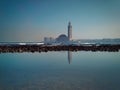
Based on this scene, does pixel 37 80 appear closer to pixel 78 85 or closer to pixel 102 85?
pixel 78 85

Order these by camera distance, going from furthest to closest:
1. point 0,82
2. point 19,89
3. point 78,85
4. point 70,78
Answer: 1. point 70,78
2. point 0,82
3. point 78,85
4. point 19,89

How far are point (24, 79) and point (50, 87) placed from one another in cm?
204

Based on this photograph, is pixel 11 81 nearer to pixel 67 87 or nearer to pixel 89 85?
pixel 67 87

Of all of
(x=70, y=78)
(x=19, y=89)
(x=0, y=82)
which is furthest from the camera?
(x=70, y=78)

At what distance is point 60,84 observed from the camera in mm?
9336

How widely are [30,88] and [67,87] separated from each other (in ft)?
4.24

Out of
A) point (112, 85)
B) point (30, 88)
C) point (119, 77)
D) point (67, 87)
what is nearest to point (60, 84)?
point (67, 87)

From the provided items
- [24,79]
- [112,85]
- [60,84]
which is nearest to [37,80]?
[24,79]

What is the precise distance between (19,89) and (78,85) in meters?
2.14

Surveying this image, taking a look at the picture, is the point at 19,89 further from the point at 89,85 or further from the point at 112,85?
the point at 112,85

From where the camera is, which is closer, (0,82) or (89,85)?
(89,85)

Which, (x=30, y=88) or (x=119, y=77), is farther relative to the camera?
(x=119, y=77)

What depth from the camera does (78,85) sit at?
916 cm

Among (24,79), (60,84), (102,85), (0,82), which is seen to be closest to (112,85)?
(102,85)
